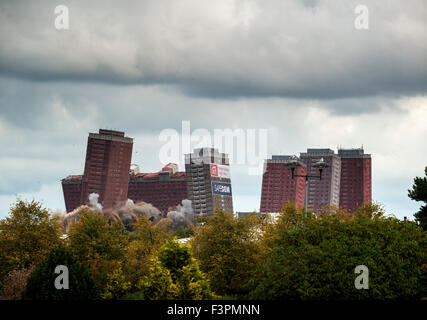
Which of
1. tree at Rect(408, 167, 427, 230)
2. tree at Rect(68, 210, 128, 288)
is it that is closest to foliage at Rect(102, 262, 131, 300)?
tree at Rect(68, 210, 128, 288)

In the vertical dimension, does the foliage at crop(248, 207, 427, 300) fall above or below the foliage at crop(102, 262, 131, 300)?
Answer: above

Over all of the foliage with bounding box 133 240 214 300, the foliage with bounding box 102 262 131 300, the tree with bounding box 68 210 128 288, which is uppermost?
the tree with bounding box 68 210 128 288

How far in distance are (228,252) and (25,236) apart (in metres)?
16.8

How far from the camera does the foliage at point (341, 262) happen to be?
35.8 metres

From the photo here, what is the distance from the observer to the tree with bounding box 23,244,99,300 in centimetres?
3794

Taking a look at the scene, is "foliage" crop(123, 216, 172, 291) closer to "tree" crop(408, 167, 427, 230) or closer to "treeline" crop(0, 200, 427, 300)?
"treeline" crop(0, 200, 427, 300)

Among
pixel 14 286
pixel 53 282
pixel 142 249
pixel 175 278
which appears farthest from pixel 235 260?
pixel 14 286

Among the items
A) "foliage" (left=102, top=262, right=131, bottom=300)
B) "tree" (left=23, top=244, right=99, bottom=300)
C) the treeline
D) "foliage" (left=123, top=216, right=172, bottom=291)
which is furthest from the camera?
"foliage" (left=123, top=216, right=172, bottom=291)

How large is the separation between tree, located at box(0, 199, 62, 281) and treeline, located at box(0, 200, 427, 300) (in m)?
0.08

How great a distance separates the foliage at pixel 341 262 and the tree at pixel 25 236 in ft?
63.7

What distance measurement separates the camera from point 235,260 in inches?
1875

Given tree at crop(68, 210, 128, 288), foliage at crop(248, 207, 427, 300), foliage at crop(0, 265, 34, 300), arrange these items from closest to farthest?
foliage at crop(248, 207, 427, 300) → foliage at crop(0, 265, 34, 300) → tree at crop(68, 210, 128, 288)

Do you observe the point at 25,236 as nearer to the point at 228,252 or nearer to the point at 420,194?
the point at 228,252
